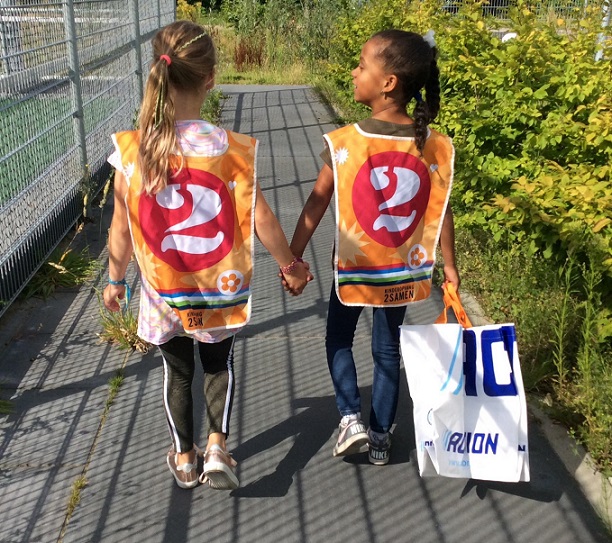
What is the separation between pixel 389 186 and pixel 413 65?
0.43 metres

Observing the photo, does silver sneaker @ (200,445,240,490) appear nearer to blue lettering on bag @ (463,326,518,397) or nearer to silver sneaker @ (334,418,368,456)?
silver sneaker @ (334,418,368,456)

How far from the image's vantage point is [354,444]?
3135mm

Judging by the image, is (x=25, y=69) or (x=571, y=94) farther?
(x=25, y=69)

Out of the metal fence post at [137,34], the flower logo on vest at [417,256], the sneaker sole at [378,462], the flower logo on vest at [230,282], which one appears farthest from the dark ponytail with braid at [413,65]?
the metal fence post at [137,34]

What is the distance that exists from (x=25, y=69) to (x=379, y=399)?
329 cm

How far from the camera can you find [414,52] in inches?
107

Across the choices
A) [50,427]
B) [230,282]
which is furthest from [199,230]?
[50,427]

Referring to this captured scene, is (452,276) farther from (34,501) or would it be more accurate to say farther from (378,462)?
(34,501)

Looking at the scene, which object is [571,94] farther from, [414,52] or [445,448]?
[445,448]

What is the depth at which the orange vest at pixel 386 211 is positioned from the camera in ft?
9.04

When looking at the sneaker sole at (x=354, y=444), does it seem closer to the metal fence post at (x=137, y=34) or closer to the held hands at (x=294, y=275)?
the held hands at (x=294, y=275)

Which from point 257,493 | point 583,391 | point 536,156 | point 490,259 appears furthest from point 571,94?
point 257,493

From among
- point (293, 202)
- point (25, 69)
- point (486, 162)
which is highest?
point (25, 69)

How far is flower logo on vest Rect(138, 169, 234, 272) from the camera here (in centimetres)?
255
